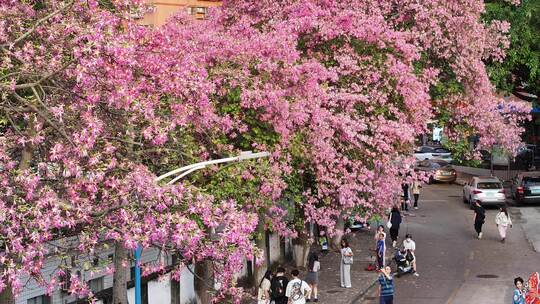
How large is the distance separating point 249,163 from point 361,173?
233 inches

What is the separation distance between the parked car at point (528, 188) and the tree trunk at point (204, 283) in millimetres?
23813

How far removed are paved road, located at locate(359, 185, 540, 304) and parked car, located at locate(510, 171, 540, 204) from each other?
657 mm

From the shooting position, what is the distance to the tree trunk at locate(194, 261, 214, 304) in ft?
64.4

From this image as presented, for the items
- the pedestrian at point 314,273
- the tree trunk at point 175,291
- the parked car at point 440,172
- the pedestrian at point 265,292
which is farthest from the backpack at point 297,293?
the parked car at point 440,172

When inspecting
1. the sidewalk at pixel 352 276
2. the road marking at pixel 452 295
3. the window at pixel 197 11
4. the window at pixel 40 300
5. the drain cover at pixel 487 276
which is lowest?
the sidewalk at pixel 352 276

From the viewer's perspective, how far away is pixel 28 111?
11734 mm

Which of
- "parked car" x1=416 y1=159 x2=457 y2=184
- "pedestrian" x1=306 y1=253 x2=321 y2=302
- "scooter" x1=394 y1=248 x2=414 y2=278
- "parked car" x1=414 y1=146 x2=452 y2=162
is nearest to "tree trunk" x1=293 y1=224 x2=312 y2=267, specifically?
"scooter" x1=394 y1=248 x2=414 y2=278

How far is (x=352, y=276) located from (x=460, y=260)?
4321 mm

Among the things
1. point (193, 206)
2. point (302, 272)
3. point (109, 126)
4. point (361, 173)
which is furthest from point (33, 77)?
point (302, 272)

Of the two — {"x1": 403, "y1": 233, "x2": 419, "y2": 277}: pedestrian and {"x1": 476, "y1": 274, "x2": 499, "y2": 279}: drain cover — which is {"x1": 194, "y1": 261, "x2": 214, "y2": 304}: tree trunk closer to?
{"x1": 403, "y1": 233, "x2": 419, "y2": 277}: pedestrian

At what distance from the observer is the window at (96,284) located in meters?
17.2

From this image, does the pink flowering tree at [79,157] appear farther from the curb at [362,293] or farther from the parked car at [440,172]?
the parked car at [440,172]

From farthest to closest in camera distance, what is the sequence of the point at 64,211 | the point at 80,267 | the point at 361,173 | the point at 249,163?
the point at 361,173, the point at 249,163, the point at 80,267, the point at 64,211

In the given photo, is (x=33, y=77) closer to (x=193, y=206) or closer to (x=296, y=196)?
(x=193, y=206)
